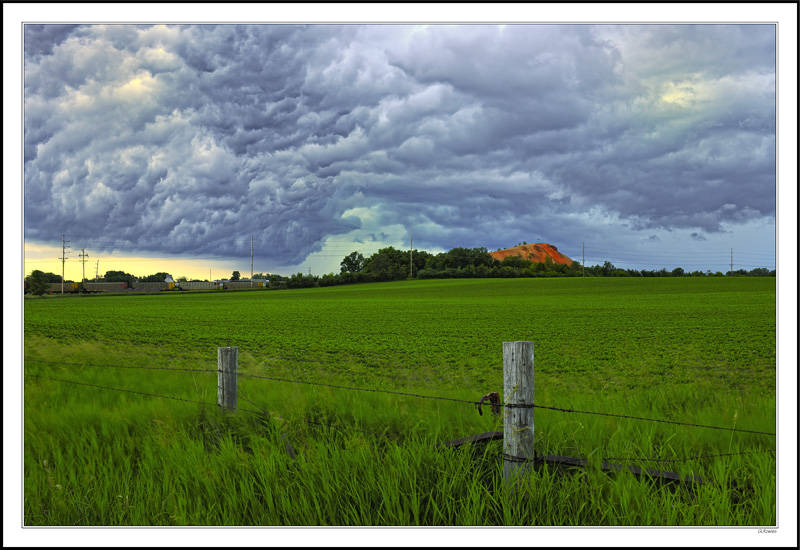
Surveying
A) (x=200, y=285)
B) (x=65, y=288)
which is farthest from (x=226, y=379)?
(x=200, y=285)

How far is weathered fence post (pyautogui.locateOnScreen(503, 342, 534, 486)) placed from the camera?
2.87 m

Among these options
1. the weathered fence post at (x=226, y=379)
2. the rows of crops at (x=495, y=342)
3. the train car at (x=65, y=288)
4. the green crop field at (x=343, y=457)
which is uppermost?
the weathered fence post at (x=226, y=379)

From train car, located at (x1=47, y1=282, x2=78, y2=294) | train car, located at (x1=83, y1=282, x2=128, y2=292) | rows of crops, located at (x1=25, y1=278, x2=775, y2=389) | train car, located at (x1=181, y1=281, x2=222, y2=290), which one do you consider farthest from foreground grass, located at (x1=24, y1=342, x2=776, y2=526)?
train car, located at (x1=181, y1=281, x2=222, y2=290)

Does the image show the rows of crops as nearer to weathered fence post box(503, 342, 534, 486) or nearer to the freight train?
weathered fence post box(503, 342, 534, 486)

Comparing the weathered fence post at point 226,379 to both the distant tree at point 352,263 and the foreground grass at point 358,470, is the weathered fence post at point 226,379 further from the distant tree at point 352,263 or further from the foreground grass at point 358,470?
the distant tree at point 352,263

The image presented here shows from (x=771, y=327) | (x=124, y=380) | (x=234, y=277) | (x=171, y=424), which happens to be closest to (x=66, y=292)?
(x=234, y=277)

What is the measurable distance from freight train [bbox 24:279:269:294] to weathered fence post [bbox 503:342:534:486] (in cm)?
6425

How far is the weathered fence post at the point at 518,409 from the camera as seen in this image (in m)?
2.87

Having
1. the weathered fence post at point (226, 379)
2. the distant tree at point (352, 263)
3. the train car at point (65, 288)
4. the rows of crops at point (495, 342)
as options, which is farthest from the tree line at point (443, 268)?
the weathered fence post at point (226, 379)

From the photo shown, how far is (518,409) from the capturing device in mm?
2869

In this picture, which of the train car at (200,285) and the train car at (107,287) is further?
the train car at (200,285)

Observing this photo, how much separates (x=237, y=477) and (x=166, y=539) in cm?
72

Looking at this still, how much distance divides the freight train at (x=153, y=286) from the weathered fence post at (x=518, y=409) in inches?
2529

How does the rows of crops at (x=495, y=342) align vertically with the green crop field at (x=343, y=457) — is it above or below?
below
